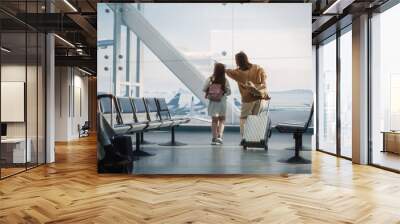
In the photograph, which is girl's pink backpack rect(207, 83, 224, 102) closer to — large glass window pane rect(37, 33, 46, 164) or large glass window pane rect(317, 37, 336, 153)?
large glass window pane rect(37, 33, 46, 164)

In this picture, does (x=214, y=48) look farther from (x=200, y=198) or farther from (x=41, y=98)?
(x=41, y=98)

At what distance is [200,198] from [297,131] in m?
2.25

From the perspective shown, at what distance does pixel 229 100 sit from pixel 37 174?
11.4 ft

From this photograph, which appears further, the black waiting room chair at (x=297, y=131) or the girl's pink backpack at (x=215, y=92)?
the girl's pink backpack at (x=215, y=92)

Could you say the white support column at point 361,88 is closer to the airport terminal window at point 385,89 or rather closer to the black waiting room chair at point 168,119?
the airport terminal window at point 385,89

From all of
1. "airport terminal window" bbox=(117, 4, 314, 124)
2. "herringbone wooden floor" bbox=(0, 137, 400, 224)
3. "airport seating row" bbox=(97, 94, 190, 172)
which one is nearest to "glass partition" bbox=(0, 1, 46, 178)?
"herringbone wooden floor" bbox=(0, 137, 400, 224)

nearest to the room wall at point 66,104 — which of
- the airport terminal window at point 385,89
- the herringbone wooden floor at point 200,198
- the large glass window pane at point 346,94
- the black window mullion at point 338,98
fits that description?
the herringbone wooden floor at point 200,198

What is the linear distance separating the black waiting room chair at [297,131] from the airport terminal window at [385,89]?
6.23ft

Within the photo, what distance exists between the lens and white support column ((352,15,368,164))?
25.1ft

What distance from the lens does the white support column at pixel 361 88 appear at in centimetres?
765

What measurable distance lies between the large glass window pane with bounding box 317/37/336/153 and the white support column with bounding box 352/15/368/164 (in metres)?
1.72

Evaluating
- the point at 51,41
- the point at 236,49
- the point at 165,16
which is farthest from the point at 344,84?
the point at 51,41

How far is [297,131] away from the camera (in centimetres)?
612

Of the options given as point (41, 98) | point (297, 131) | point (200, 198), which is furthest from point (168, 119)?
point (41, 98)
